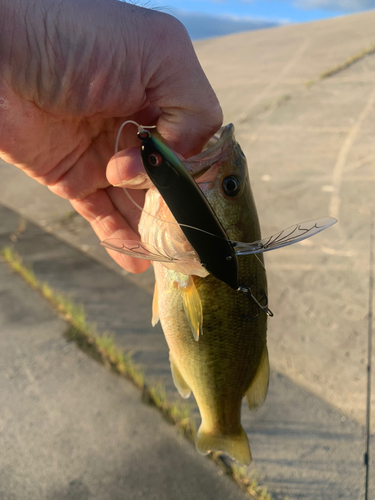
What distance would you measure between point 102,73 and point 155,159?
2.13 feet

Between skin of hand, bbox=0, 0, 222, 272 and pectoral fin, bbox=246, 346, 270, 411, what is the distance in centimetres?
91

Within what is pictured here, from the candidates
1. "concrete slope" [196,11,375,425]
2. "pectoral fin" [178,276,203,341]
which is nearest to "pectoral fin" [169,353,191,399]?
"pectoral fin" [178,276,203,341]

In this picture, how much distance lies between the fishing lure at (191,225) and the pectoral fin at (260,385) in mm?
558

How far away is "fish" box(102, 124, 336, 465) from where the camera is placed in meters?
1.40

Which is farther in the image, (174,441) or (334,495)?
(174,441)

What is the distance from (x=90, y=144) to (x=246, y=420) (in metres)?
2.15

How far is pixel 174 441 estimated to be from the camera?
279 cm

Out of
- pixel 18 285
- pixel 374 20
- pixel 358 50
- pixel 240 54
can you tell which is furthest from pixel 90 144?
pixel 374 20

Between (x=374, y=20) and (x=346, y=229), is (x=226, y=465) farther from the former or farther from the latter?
(x=374, y=20)

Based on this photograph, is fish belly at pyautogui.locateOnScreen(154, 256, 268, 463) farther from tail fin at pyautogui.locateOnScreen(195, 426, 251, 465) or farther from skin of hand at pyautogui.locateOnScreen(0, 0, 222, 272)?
skin of hand at pyautogui.locateOnScreen(0, 0, 222, 272)

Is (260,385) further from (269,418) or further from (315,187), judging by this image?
(315,187)

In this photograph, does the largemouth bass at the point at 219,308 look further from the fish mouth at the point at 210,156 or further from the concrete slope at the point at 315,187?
the concrete slope at the point at 315,187

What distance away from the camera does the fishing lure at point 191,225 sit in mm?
1060

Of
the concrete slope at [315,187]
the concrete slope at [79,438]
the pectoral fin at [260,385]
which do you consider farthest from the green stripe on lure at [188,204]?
the concrete slope at [315,187]
